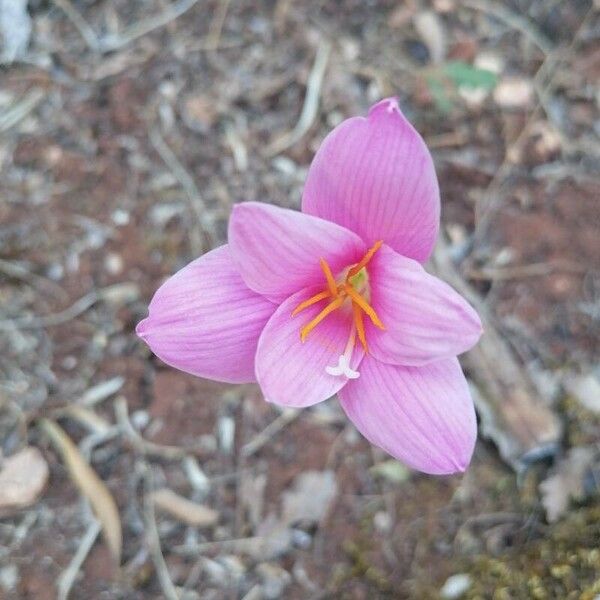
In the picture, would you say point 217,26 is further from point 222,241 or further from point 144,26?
point 222,241

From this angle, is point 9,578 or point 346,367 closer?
point 346,367

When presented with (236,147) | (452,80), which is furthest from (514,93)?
(236,147)

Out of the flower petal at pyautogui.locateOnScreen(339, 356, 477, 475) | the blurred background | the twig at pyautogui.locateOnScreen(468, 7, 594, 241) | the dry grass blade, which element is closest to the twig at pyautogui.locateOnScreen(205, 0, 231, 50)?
the blurred background

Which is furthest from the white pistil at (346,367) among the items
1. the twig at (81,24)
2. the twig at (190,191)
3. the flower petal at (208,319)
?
the twig at (81,24)

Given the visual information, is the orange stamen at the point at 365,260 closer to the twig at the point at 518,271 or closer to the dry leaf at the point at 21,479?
the twig at the point at 518,271

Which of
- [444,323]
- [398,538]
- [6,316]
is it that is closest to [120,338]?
[6,316]

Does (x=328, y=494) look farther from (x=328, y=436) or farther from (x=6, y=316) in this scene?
(x=6, y=316)

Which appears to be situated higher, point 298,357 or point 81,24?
point 81,24
